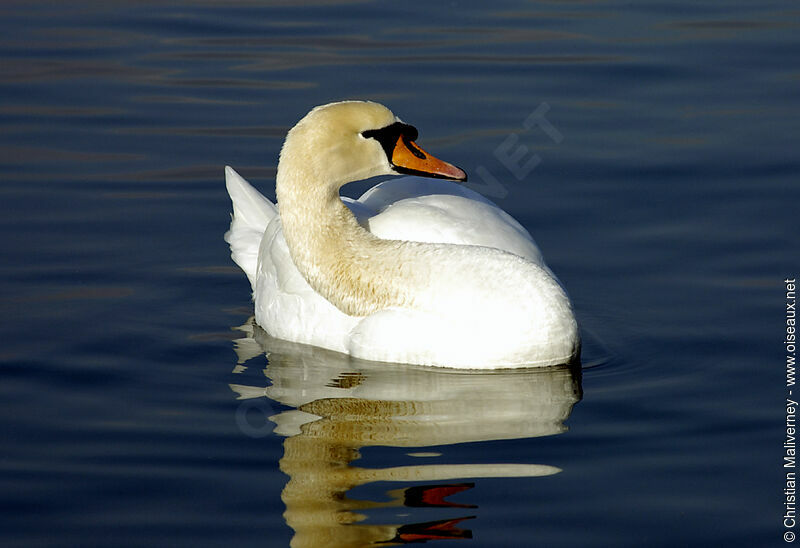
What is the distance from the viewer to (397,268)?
24.3 feet

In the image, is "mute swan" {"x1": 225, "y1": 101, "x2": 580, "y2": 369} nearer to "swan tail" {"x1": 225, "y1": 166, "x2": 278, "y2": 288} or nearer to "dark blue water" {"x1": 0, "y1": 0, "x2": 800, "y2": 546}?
"dark blue water" {"x1": 0, "y1": 0, "x2": 800, "y2": 546}

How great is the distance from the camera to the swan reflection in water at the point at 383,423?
18.1 ft

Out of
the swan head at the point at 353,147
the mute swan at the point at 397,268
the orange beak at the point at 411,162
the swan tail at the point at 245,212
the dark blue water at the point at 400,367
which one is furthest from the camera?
the swan tail at the point at 245,212

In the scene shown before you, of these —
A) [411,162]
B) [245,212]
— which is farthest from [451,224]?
[245,212]

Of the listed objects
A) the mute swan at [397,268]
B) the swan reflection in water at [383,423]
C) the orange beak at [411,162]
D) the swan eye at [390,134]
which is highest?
the swan eye at [390,134]

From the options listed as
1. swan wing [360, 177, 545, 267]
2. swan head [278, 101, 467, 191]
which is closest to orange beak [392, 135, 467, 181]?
swan head [278, 101, 467, 191]

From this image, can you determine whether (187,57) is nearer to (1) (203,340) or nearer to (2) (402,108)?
(2) (402,108)

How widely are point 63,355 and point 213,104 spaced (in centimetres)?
479

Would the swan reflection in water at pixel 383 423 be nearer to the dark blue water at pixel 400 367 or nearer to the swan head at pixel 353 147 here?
the dark blue water at pixel 400 367

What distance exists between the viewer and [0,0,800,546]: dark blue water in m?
5.72

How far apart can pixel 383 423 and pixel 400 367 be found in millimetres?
809

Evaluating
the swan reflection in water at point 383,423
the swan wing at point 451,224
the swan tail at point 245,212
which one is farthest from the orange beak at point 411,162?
the swan tail at point 245,212

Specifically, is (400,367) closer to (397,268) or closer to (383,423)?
(397,268)

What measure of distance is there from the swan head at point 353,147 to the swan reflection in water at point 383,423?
102cm
